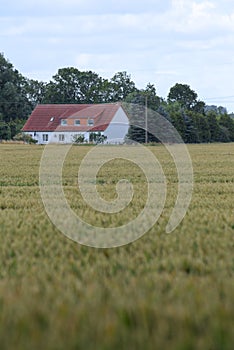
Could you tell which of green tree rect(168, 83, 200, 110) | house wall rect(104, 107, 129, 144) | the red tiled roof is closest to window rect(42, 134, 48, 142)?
the red tiled roof

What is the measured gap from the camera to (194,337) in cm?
368

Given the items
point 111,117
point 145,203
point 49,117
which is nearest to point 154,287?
point 145,203

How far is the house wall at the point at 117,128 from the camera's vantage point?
69.2m

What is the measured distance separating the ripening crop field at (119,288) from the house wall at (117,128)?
197 ft

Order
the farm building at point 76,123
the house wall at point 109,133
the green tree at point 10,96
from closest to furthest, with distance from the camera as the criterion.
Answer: the house wall at point 109,133 → the farm building at point 76,123 → the green tree at point 10,96

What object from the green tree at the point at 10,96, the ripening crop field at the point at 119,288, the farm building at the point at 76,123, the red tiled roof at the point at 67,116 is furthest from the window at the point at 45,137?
the ripening crop field at the point at 119,288

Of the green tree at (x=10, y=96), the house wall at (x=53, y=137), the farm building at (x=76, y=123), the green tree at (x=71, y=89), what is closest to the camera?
the farm building at (x=76, y=123)

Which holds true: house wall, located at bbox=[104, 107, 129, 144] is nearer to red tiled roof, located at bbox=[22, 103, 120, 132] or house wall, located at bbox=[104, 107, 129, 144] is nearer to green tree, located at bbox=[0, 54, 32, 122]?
red tiled roof, located at bbox=[22, 103, 120, 132]

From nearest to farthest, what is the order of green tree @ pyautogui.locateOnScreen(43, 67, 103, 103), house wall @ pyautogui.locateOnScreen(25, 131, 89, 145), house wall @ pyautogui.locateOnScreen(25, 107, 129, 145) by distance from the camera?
house wall @ pyautogui.locateOnScreen(25, 107, 129, 145)
house wall @ pyautogui.locateOnScreen(25, 131, 89, 145)
green tree @ pyautogui.locateOnScreen(43, 67, 103, 103)

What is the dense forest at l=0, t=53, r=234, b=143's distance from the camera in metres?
77.8

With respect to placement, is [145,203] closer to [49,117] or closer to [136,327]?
[136,327]

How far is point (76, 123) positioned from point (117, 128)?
249 inches

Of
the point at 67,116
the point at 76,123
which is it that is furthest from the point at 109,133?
the point at 67,116

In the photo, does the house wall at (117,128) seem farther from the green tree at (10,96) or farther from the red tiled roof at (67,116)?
the green tree at (10,96)
